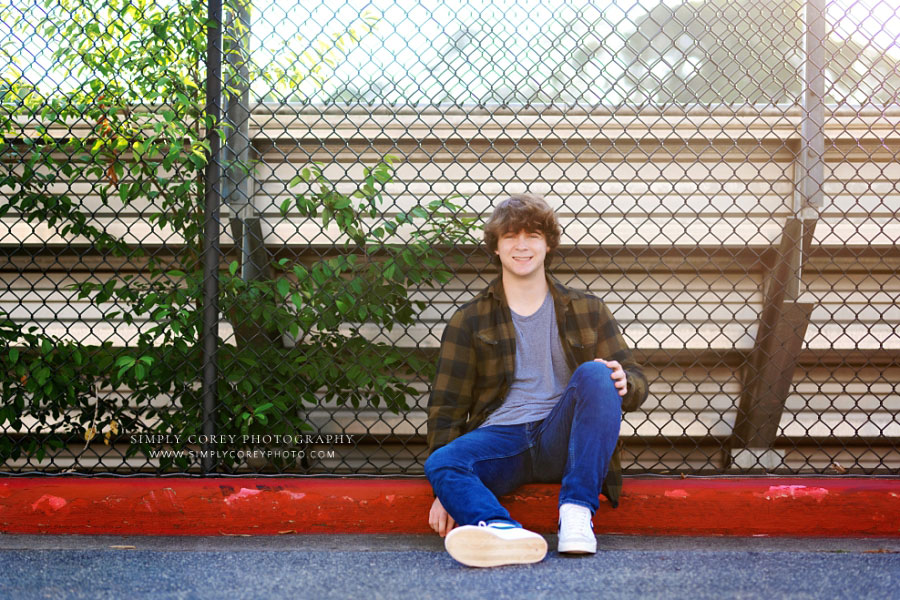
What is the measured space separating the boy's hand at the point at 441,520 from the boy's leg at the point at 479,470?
3.7 inches

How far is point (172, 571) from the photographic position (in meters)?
1.91

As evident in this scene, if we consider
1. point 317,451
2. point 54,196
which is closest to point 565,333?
point 317,451

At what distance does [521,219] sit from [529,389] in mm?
584

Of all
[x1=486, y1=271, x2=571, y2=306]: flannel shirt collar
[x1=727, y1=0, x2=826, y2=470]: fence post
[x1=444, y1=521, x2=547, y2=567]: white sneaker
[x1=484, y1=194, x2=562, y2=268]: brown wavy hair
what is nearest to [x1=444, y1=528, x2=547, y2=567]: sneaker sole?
[x1=444, y1=521, x2=547, y2=567]: white sneaker

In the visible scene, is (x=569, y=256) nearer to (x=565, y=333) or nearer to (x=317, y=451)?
(x=565, y=333)

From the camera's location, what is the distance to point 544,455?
2.24 m

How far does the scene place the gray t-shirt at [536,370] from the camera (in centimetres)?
233

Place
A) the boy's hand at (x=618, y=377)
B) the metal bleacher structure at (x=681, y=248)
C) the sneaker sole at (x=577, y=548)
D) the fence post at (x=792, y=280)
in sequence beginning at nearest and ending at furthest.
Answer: the sneaker sole at (x=577, y=548)
the boy's hand at (x=618, y=377)
the fence post at (x=792, y=280)
the metal bleacher structure at (x=681, y=248)

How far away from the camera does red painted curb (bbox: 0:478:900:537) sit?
2.33 metres

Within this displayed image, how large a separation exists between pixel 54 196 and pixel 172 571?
1905mm

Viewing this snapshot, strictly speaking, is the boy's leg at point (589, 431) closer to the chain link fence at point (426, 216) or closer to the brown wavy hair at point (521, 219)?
the brown wavy hair at point (521, 219)

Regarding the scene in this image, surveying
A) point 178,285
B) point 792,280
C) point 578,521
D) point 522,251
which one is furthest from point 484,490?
point 792,280

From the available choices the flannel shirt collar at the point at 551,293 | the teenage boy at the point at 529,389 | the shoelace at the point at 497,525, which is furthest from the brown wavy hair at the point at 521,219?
the shoelace at the point at 497,525

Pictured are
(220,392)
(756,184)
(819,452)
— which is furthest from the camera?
(819,452)
